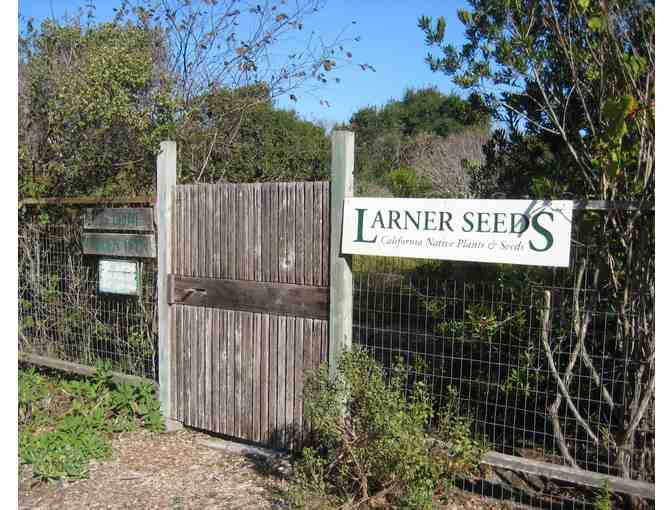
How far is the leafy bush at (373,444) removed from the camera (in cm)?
409

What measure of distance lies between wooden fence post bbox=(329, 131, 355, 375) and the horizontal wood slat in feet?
0.42

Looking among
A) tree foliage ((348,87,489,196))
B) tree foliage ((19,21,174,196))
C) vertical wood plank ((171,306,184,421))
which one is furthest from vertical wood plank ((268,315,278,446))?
tree foliage ((348,87,489,196))

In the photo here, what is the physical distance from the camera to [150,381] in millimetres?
6324

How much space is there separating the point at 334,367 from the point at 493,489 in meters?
1.34

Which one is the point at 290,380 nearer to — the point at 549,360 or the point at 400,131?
the point at 549,360

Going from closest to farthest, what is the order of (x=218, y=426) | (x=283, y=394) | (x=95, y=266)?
1. (x=283, y=394)
2. (x=218, y=426)
3. (x=95, y=266)

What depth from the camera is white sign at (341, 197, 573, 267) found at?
4094 mm

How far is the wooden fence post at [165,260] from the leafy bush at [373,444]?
1894 millimetres

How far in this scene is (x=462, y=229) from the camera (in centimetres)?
438

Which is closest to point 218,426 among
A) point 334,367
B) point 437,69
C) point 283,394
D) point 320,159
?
point 283,394

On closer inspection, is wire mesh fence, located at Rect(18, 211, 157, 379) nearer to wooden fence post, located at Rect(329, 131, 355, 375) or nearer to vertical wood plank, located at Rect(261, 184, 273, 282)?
vertical wood plank, located at Rect(261, 184, 273, 282)

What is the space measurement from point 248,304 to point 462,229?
196 centimetres

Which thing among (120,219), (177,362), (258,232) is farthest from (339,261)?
(120,219)
